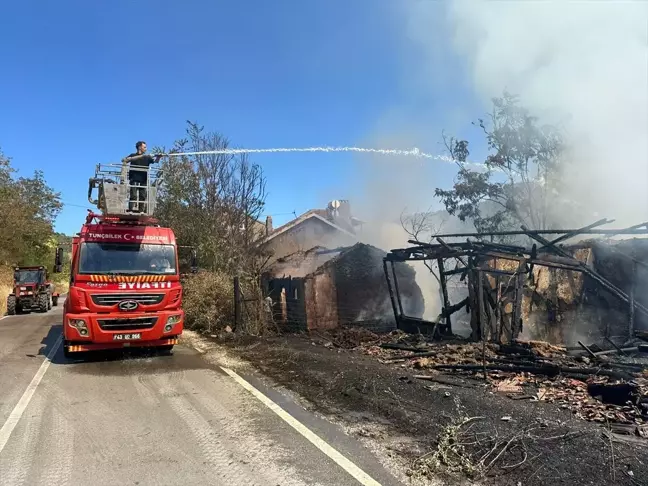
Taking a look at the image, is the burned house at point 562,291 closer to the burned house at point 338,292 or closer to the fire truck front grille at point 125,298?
the burned house at point 338,292

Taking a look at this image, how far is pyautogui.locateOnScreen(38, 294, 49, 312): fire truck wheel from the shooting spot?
2370 centimetres

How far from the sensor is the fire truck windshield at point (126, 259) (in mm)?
9039

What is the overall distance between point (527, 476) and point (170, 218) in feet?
64.2

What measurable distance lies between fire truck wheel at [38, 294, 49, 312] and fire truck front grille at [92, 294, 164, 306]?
18297 millimetres

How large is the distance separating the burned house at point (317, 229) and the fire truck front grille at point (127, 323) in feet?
61.0

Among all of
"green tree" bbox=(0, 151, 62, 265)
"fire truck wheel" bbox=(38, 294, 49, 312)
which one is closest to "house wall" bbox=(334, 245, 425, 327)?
"fire truck wheel" bbox=(38, 294, 49, 312)

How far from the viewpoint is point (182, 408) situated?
581 cm

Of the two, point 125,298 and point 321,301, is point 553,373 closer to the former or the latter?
point 125,298

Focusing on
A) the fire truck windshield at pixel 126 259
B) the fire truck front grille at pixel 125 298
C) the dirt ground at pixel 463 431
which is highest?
the fire truck windshield at pixel 126 259

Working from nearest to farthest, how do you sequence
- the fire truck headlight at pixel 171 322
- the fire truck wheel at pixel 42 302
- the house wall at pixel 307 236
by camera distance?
the fire truck headlight at pixel 171 322, the fire truck wheel at pixel 42 302, the house wall at pixel 307 236

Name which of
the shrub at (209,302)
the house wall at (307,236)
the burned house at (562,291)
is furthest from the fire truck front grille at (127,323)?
the house wall at (307,236)

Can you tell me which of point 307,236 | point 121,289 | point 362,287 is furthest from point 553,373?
point 307,236

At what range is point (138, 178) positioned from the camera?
10227 mm

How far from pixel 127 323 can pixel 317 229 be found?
79.5ft
